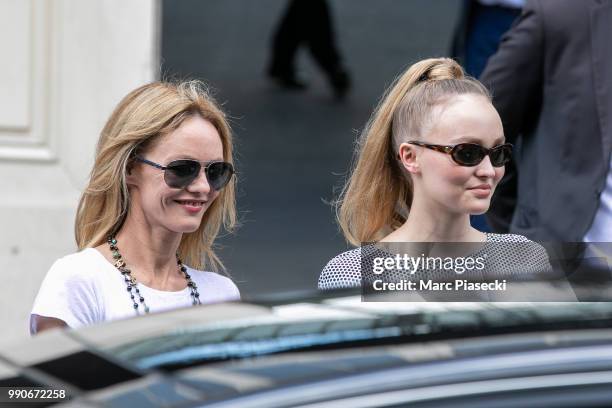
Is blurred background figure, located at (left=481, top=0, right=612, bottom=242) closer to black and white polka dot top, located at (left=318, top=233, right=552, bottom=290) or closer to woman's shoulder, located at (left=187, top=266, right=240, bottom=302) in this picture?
black and white polka dot top, located at (left=318, top=233, right=552, bottom=290)

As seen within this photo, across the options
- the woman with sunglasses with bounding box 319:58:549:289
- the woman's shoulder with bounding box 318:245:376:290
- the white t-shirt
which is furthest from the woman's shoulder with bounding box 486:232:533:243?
the white t-shirt

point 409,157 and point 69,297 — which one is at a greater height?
point 409,157

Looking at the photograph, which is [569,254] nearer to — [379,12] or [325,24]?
[325,24]

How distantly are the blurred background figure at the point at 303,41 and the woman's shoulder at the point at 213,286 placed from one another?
9.64 meters

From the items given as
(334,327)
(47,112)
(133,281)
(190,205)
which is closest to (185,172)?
(190,205)

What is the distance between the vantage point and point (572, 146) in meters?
4.36

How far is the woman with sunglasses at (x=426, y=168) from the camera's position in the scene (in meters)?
3.25

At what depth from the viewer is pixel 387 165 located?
350cm

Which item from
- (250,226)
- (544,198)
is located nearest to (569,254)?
(544,198)

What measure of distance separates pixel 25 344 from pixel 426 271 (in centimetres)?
104

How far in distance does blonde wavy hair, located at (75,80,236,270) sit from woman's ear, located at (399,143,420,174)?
0.44 m

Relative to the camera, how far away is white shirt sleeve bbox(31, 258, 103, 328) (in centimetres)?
321

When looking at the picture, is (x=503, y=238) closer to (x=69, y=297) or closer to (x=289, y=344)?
(x=69, y=297)

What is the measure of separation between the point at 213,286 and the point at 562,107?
1420 mm
